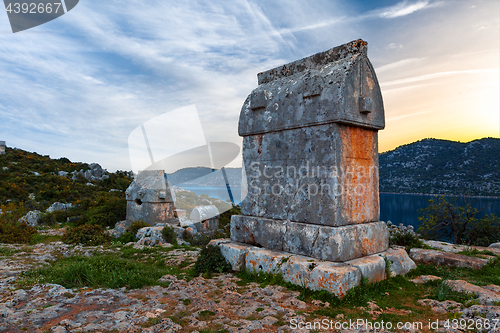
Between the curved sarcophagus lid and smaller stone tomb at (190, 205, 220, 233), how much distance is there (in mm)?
9493

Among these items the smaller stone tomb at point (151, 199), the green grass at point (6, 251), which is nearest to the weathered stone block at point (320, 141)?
the green grass at point (6, 251)

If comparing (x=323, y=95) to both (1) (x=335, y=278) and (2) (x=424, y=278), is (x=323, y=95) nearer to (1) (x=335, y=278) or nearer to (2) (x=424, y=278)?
(1) (x=335, y=278)

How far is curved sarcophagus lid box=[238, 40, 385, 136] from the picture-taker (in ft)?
12.7

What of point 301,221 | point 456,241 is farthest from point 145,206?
point 456,241

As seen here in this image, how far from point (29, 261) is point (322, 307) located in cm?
569

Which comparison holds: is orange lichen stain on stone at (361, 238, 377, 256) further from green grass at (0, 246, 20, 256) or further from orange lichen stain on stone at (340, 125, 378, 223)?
green grass at (0, 246, 20, 256)

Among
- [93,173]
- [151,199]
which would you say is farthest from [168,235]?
[93,173]

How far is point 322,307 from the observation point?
3127 millimetres

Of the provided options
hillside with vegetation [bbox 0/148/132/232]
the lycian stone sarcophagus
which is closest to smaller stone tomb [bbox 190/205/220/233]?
hillside with vegetation [bbox 0/148/132/232]

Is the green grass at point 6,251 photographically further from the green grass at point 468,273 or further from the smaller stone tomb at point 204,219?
the green grass at point 468,273

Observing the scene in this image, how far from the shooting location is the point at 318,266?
3.54 m

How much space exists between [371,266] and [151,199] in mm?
8850

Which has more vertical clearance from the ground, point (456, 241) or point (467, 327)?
point (467, 327)

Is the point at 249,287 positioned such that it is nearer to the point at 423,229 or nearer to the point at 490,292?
the point at 490,292
